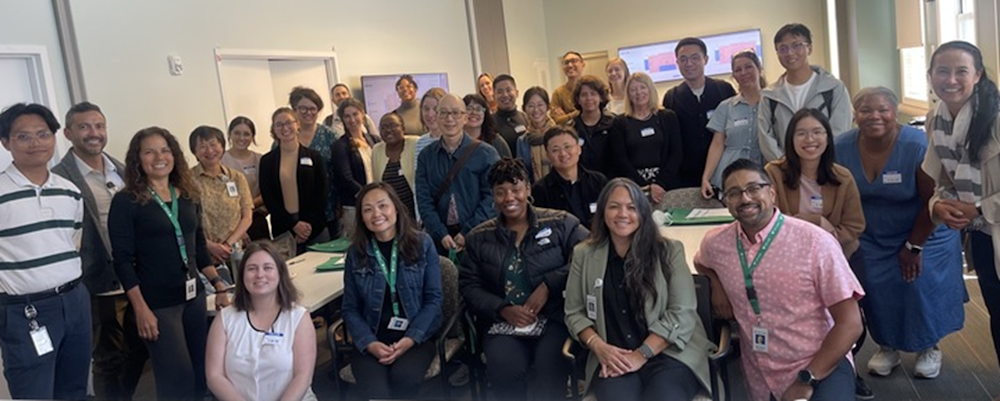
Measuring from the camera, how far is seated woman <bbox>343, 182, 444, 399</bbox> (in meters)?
2.73

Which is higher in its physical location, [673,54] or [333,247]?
[673,54]

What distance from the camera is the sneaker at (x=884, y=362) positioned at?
3061mm

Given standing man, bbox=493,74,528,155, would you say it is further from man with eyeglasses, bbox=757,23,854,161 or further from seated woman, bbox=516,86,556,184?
man with eyeglasses, bbox=757,23,854,161

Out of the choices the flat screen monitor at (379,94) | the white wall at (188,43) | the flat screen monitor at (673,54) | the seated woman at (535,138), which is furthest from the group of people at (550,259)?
the flat screen monitor at (673,54)

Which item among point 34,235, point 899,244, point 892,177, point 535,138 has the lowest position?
point 899,244

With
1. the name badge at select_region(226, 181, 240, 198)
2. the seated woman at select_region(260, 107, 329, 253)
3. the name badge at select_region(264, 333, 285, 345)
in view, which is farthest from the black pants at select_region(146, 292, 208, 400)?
the seated woman at select_region(260, 107, 329, 253)

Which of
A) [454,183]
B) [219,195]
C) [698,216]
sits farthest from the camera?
[219,195]

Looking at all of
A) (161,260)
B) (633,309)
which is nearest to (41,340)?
(161,260)

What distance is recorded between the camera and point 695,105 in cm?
415

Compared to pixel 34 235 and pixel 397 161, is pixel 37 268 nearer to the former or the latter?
pixel 34 235

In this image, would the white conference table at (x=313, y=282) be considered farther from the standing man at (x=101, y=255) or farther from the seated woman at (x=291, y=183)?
the seated woman at (x=291, y=183)

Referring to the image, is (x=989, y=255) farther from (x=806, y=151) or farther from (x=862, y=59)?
(x=862, y=59)

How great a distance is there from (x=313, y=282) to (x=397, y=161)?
4.28ft

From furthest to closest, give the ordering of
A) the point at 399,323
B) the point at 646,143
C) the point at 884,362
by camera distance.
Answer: the point at 646,143, the point at 884,362, the point at 399,323
